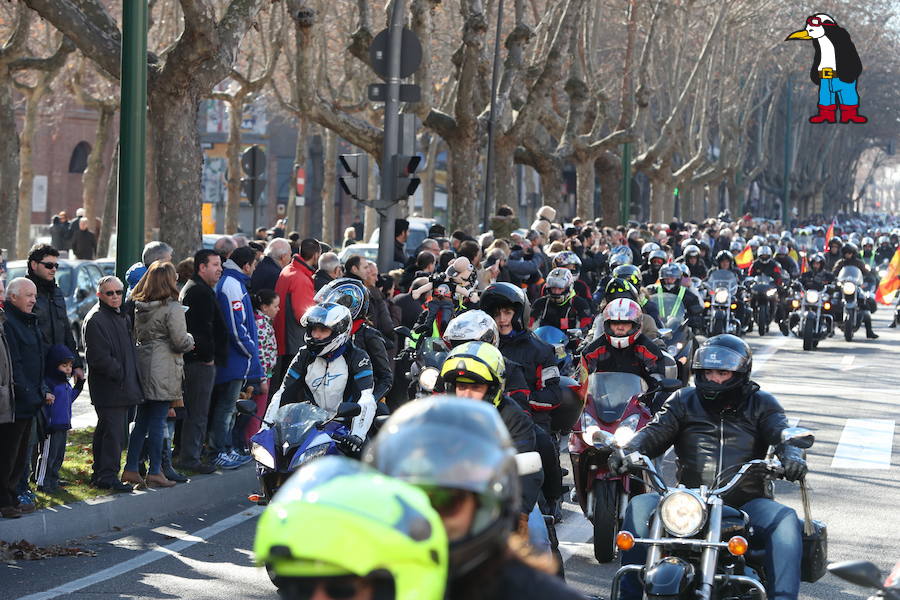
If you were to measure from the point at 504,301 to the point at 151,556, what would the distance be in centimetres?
250

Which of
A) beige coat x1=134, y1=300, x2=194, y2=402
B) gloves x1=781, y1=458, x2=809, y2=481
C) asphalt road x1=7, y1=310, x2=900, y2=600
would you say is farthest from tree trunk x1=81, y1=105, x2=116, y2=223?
gloves x1=781, y1=458, x2=809, y2=481

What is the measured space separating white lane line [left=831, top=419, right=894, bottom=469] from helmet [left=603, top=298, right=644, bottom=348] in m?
3.39

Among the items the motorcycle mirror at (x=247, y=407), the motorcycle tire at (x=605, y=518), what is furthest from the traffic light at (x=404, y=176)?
the motorcycle mirror at (x=247, y=407)

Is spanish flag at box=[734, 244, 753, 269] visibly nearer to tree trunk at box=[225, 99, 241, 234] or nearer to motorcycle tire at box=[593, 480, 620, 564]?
tree trunk at box=[225, 99, 241, 234]

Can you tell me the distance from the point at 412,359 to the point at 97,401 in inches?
92.9

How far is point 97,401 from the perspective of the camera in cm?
1066

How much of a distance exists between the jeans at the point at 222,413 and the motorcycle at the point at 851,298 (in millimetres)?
15509

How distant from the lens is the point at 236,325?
1184 centimetres

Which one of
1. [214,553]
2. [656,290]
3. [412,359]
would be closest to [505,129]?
[656,290]

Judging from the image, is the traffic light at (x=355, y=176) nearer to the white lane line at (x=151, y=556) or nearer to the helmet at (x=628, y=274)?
the helmet at (x=628, y=274)

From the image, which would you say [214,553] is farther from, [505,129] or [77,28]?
[505,129]

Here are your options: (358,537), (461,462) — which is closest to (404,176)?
(461,462)

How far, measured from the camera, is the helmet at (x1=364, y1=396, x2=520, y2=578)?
9.58 feet

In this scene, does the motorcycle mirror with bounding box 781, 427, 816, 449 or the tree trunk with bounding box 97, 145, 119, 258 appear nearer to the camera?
the motorcycle mirror with bounding box 781, 427, 816, 449
